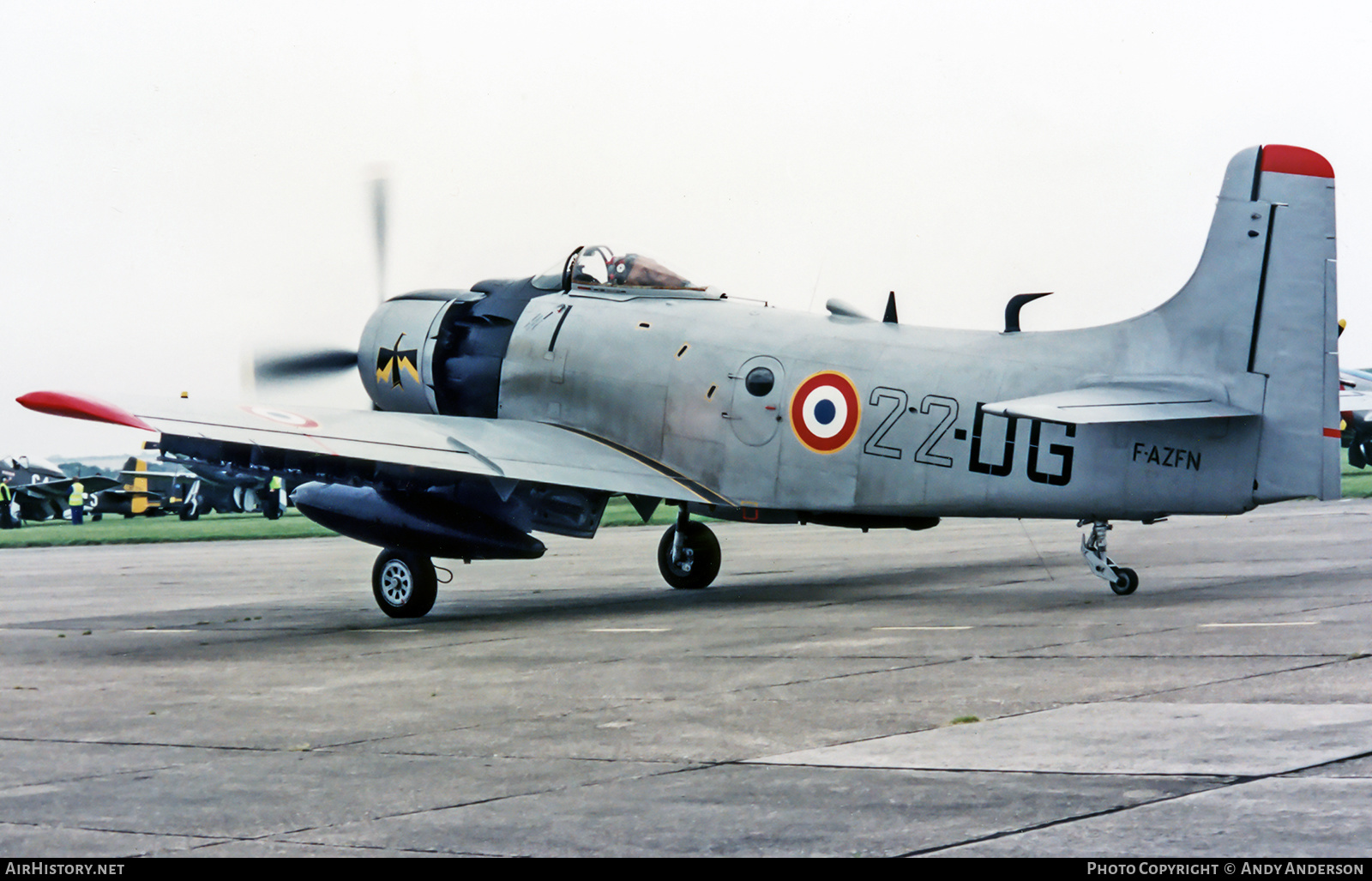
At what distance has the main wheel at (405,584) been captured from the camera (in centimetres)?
1429

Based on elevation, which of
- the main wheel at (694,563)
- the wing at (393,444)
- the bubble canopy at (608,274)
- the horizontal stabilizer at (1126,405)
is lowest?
the main wheel at (694,563)

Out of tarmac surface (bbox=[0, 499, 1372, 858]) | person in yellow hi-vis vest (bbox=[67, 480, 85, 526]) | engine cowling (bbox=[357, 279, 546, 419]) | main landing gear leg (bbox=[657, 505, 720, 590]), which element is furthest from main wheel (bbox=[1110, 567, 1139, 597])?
person in yellow hi-vis vest (bbox=[67, 480, 85, 526])

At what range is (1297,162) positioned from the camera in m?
12.4

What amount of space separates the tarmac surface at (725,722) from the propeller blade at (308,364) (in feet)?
11.5

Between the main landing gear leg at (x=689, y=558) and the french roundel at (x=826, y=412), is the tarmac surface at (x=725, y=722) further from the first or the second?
the french roundel at (x=826, y=412)

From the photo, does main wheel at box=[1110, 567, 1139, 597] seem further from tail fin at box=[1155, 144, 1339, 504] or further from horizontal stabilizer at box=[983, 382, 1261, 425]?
horizontal stabilizer at box=[983, 382, 1261, 425]

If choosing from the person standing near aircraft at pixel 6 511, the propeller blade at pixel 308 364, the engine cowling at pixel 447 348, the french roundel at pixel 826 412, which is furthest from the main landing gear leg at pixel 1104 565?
the person standing near aircraft at pixel 6 511

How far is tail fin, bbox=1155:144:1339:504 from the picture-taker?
12.1 metres

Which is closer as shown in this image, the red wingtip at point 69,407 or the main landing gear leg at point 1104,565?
the red wingtip at point 69,407

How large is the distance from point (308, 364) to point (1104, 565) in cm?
1027

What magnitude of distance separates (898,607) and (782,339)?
127 inches

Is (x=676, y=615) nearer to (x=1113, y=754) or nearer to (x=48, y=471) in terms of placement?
(x=1113, y=754)

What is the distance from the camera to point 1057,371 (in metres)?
13.0
